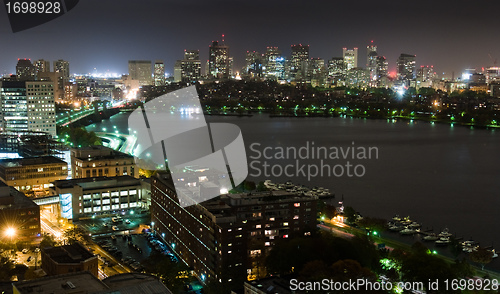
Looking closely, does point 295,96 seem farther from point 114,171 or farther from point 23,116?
point 114,171

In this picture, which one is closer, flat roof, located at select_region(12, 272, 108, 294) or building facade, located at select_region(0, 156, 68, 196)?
flat roof, located at select_region(12, 272, 108, 294)

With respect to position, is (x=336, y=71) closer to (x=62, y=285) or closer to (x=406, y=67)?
(x=406, y=67)

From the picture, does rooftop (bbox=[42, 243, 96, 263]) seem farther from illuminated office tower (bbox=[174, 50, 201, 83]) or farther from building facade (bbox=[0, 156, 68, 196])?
illuminated office tower (bbox=[174, 50, 201, 83])

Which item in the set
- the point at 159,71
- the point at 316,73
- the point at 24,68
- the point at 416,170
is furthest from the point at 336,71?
the point at 416,170

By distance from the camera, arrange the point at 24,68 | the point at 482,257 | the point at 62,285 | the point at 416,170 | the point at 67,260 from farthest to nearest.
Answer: the point at 24,68
the point at 416,170
the point at 482,257
the point at 67,260
the point at 62,285

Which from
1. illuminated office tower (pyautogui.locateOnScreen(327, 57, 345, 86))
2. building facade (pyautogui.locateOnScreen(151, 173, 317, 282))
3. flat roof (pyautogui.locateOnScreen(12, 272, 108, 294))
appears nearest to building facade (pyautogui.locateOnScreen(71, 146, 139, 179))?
building facade (pyautogui.locateOnScreen(151, 173, 317, 282))

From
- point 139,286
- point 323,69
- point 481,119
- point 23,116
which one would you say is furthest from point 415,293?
point 323,69

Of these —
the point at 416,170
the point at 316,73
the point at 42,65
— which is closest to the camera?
the point at 416,170
